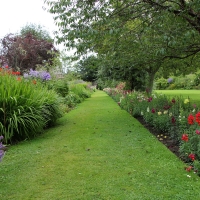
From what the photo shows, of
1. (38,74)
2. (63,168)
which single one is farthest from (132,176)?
(38,74)

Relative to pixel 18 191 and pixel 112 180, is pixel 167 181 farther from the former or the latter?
pixel 18 191

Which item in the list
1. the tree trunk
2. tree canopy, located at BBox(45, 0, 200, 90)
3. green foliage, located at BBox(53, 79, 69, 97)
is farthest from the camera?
the tree trunk

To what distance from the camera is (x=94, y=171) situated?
325cm

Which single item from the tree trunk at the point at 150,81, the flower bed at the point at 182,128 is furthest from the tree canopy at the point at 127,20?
the tree trunk at the point at 150,81

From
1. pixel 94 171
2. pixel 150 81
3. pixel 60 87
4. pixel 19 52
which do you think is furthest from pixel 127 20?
pixel 19 52

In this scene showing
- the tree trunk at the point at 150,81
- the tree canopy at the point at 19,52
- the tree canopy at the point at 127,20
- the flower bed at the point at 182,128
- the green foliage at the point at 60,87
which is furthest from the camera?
the tree canopy at the point at 19,52

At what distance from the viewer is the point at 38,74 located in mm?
8820

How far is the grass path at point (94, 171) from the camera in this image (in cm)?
261

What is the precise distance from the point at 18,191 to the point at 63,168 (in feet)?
2.65

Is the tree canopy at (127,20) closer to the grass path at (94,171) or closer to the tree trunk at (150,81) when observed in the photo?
the grass path at (94,171)

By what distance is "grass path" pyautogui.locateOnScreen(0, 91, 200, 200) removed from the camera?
261 cm

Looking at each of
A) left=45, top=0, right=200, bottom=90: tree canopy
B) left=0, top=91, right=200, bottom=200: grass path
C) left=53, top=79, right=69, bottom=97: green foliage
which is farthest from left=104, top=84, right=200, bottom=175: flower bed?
left=53, top=79, right=69, bottom=97: green foliage

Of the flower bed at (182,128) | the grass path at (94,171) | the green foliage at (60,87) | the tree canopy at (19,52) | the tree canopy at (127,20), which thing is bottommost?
the grass path at (94,171)

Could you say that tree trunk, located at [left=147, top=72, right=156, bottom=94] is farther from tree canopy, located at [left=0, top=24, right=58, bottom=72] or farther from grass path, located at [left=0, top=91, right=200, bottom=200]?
tree canopy, located at [left=0, top=24, right=58, bottom=72]
